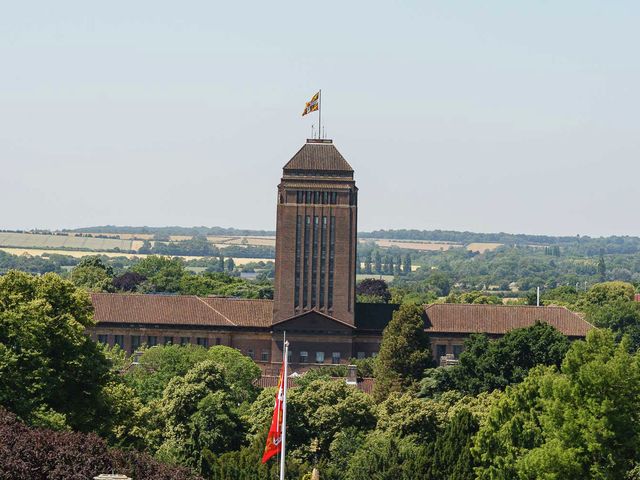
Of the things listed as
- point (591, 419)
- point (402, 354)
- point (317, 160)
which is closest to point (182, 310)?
point (317, 160)

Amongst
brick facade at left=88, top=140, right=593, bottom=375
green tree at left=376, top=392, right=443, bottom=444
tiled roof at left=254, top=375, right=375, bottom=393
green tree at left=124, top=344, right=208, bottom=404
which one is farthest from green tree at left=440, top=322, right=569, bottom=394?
brick facade at left=88, top=140, right=593, bottom=375

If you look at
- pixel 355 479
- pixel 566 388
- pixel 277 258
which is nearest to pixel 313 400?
pixel 355 479

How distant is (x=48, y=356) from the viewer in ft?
266

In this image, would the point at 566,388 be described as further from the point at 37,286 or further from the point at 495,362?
the point at 495,362

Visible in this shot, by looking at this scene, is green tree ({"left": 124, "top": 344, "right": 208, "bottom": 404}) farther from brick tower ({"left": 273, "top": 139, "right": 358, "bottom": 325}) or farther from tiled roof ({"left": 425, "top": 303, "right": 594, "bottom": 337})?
tiled roof ({"left": 425, "top": 303, "right": 594, "bottom": 337})

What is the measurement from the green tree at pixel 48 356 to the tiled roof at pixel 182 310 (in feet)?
225

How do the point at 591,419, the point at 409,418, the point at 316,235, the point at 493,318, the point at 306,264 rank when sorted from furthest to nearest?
the point at 493,318
the point at 306,264
the point at 316,235
the point at 409,418
the point at 591,419

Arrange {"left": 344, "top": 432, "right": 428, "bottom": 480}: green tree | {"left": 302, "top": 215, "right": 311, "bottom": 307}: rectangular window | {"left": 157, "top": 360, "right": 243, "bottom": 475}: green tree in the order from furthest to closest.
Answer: {"left": 302, "top": 215, "right": 311, "bottom": 307}: rectangular window → {"left": 157, "top": 360, "right": 243, "bottom": 475}: green tree → {"left": 344, "top": 432, "right": 428, "bottom": 480}: green tree

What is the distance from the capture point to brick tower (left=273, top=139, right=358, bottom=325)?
151000 millimetres

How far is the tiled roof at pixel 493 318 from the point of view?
15288 centimetres

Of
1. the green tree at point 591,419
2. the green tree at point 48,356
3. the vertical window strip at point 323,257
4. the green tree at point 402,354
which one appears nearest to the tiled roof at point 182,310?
the vertical window strip at point 323,257

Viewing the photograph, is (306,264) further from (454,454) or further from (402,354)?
(454,454)

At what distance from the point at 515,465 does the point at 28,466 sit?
21.0 meters

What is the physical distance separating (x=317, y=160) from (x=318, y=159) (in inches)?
6.7
